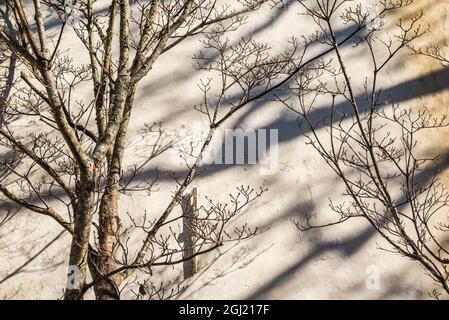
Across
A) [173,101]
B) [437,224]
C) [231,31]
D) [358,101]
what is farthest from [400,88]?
[173,101]

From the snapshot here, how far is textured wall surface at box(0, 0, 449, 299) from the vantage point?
19.9 feet

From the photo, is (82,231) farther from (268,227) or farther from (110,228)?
(268,227)

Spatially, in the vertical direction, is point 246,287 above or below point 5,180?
below

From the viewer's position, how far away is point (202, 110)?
21.2 ft

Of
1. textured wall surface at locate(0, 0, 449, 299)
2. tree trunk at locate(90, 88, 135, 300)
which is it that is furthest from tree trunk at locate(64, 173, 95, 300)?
textured wall surface at locate(0, 0, 449, 299)

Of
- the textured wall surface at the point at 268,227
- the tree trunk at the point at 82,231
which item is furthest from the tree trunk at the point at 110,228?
the textured wall surface at the point at 268,227

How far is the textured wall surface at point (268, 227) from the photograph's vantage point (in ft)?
19.9

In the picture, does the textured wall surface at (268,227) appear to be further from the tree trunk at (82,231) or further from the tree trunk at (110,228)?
the tree trunk at (82,231)
